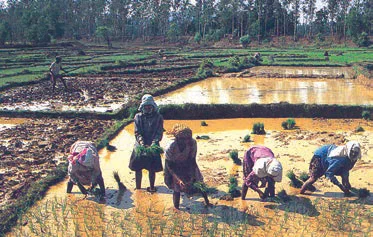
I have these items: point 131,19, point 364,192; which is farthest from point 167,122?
point 131,19

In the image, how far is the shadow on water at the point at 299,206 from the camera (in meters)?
6.08

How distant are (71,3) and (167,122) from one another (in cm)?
6399

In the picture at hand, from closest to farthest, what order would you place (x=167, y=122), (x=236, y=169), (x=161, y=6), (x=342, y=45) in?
1. (x=236, y=169)
2. (x=167, y=122)
3. (x=342, y=45)
4. (x=161, y=6)

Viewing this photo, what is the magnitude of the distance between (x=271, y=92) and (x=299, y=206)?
38.1 feet

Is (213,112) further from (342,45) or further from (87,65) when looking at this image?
(342,45)

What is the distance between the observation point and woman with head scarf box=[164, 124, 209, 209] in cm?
593

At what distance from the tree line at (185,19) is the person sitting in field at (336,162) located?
42.2 m

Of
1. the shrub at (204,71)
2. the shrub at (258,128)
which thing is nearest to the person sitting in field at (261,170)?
the shrub at (258,128)

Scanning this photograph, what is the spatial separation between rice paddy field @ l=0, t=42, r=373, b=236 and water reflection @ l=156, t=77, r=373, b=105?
4 centimetres

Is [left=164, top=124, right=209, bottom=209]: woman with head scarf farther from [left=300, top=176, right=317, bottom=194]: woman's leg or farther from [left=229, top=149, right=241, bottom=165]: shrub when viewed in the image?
[left=229, top=149, right=241, bottom=165]: shrub

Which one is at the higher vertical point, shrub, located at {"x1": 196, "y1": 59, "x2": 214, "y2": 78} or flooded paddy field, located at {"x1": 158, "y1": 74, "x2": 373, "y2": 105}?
shrub, located at {"x1": 196, "y1": 59, "x2": 214, "y2": 78}

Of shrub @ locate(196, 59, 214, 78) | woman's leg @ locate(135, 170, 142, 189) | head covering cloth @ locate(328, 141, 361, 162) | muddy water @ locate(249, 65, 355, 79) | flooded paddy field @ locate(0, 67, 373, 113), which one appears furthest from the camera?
muddy water @ locate(249, 65, 355, 79)

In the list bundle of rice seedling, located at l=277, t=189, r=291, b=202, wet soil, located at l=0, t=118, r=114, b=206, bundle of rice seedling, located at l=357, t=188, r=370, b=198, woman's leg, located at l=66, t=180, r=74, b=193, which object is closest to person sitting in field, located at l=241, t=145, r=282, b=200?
bundle of rice seedling, located at l=277, t=189, r=291, b=202

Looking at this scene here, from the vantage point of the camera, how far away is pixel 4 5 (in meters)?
76.3
